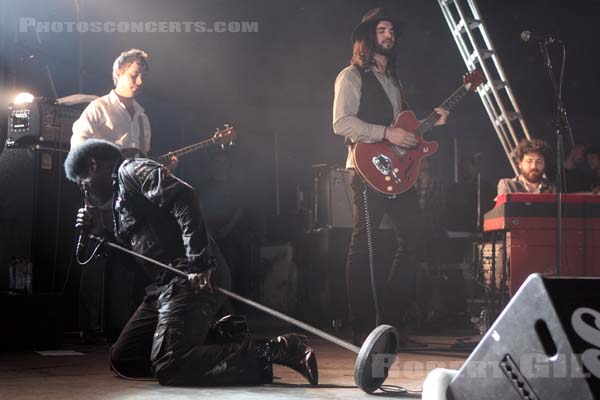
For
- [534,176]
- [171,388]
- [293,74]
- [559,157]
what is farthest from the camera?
[293,74]

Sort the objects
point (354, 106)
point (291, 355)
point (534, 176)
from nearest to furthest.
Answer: point (291, 355) → point (354, 106) → point (534, 176)

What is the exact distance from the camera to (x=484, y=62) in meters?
6.69

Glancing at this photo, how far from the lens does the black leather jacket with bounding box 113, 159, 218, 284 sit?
3654 millimetres

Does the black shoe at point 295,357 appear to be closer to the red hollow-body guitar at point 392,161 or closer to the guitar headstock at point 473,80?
the red hollow-body guitar at point 392,161

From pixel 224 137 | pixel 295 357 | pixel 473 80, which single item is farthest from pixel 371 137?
pixel 224 137

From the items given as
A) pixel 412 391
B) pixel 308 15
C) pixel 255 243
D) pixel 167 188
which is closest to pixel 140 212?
pixel 167 188

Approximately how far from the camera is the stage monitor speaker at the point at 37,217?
589 cm

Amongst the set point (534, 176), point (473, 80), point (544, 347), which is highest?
point (473, 80)

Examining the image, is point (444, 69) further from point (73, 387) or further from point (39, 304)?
point (73, 387)

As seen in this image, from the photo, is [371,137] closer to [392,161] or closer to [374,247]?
[392,161]

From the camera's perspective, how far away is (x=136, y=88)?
594 centimetres

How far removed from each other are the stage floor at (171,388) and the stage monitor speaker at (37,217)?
2.86 ft

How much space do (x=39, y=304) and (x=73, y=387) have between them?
5.62 ft

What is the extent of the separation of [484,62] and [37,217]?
12.1ft
